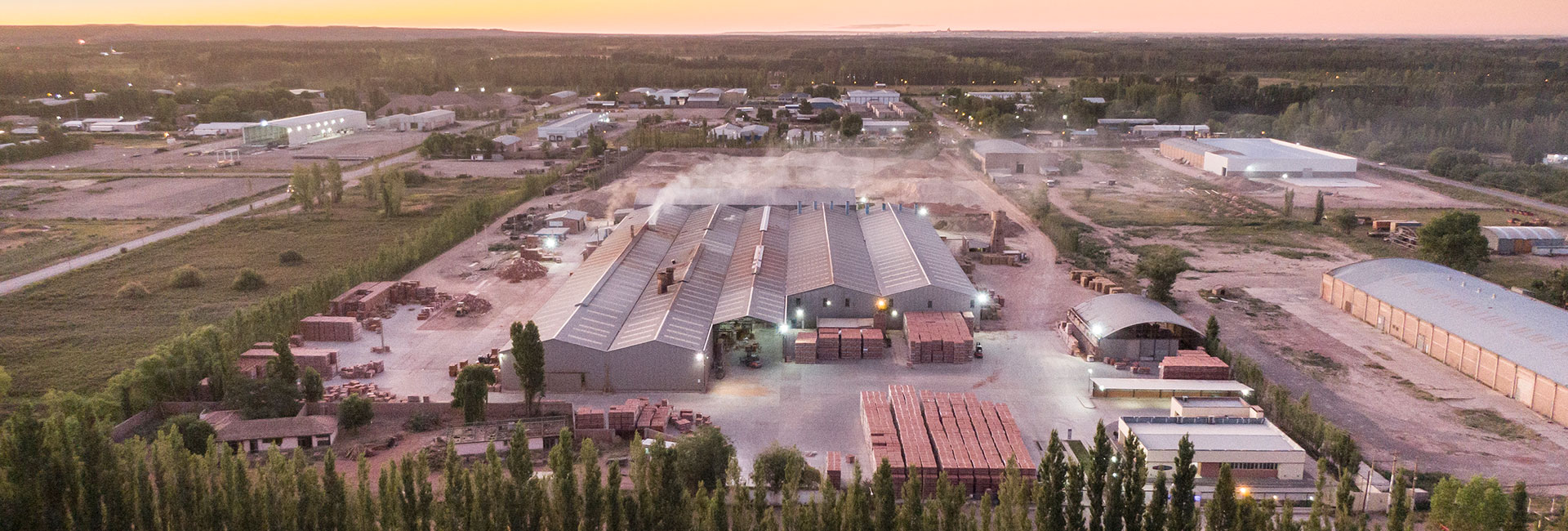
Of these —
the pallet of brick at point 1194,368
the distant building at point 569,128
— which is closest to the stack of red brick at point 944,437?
the pallet of brick at point 1194,368

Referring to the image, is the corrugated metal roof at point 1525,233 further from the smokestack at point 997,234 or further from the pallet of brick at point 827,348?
the pallet of brick at point 827,348

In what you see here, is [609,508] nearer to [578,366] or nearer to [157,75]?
[578,366]

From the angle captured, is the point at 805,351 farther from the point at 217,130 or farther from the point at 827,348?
the point at 217,130

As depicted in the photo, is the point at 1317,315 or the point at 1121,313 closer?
the point at 1121,313

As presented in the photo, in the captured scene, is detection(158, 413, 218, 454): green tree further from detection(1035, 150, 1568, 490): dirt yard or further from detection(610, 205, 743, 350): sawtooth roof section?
detection(1035, 150, 1568, 490): dirt yard

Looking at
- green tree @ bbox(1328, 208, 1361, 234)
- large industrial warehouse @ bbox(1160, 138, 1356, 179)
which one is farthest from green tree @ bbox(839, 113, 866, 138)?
green tree @ bbox(1328, 208, 1361, 234)

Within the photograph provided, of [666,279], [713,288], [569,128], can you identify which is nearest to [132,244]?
[666,279]
